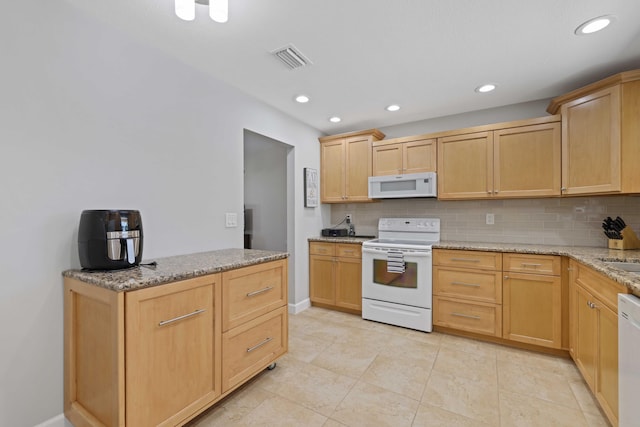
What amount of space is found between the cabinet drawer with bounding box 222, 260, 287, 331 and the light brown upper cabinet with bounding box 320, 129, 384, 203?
70.6 inches

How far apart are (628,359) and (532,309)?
1311mm

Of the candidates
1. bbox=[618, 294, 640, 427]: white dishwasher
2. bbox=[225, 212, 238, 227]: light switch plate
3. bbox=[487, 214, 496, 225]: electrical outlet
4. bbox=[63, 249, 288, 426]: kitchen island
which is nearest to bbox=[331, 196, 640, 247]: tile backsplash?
bbox=[487, 214, 496, 225]: electrical outlet

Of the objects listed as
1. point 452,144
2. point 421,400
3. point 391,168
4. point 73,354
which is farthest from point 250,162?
point 421,400

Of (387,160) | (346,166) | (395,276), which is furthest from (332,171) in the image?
(395,276)

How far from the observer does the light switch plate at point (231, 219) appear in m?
2.51

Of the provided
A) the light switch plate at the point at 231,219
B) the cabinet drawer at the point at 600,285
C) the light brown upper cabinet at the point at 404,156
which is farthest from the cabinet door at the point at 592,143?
the light switch plate at the point at 231,219

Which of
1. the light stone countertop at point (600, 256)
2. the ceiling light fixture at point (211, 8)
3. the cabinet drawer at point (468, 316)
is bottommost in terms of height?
the cabinet drawer at point (468, 316)

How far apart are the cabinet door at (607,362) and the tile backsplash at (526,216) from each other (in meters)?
1.40

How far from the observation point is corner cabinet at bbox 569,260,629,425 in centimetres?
148

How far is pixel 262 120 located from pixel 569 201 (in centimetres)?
324

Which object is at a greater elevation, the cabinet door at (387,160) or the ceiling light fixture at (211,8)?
the ceiling light fixture at (211,8)

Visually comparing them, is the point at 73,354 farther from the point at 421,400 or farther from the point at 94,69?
the point at 421,400

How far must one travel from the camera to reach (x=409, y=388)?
1.96 metres

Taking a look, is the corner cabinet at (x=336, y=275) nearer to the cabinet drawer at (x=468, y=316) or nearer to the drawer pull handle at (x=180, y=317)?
the cabinet drawer at (x=468, y=316)
